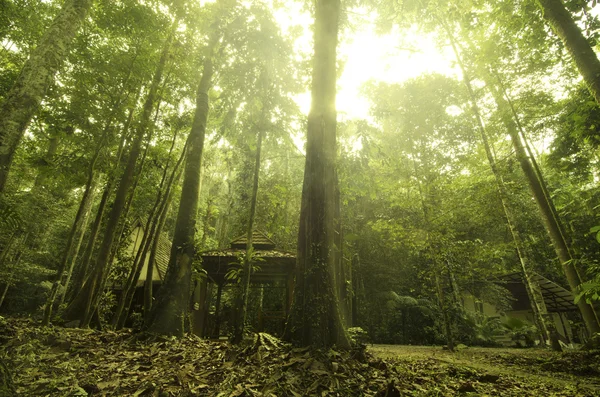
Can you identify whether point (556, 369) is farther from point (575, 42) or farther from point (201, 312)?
point (201, 312)

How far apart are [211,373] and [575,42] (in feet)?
28.3

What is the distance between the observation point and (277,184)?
11148 millimetres

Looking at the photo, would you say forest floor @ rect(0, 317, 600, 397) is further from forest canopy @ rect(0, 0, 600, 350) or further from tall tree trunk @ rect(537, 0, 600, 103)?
tall tree trunk @ rect(537, 0, 600, 103)

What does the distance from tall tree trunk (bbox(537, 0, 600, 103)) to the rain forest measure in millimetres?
28

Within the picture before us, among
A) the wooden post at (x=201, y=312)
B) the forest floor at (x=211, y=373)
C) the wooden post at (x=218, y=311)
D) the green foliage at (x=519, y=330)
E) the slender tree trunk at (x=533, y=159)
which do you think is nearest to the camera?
the forest floor at (x=211, y=373)

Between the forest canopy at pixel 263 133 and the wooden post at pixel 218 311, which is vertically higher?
the forest canopy at pixel 263 133

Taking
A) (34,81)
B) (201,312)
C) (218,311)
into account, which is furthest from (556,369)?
(201,312)

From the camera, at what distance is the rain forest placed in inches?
174

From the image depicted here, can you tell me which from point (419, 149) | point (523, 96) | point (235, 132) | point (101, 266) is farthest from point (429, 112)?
point (101, 266)

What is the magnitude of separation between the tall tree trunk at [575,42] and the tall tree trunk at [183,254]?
8751 millimetres

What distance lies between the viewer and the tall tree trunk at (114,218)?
25.3ft

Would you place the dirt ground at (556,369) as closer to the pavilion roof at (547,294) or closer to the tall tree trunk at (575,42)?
the tall tree trunk at (575,42)

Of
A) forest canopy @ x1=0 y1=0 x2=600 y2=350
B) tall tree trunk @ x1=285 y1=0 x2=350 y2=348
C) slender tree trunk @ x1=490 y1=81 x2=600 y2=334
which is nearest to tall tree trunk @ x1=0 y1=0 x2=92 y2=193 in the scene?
forest canopy @ x1=0 y1=0 x2=600 y2=350

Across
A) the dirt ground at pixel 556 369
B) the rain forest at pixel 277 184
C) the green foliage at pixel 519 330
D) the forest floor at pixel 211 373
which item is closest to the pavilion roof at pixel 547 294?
the rain forest at pixel 277 184
